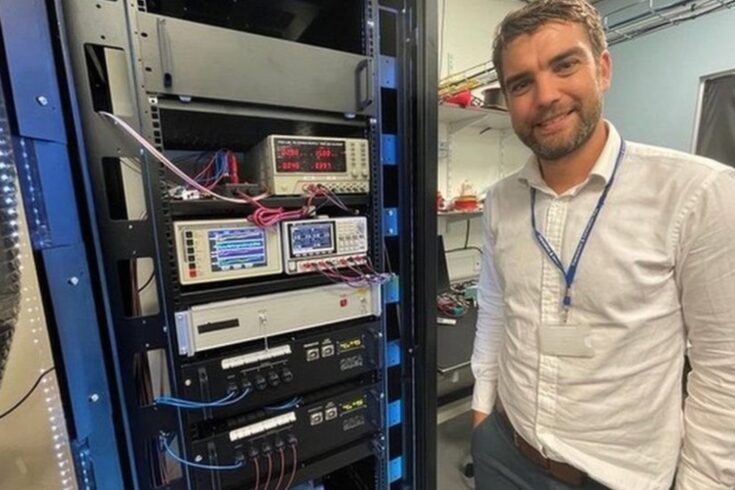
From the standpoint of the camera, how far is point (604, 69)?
2.41ft

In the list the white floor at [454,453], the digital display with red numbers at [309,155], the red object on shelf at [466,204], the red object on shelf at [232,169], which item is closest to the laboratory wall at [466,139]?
the red object on shelf at [466,204]

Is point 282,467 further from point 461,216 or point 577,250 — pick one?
point 461,216

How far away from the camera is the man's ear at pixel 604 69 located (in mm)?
721

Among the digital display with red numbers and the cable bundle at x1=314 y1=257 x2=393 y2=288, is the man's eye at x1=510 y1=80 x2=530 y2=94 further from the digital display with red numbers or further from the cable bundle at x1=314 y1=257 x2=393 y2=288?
the cable bundle at x1=314 y1=257 x2=393 y2=288

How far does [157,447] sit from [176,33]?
1.02m

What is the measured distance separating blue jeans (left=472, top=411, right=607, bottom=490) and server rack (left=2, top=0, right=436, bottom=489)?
0.26m

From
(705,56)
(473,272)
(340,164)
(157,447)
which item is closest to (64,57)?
(340,164)

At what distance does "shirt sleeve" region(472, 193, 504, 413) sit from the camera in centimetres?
101

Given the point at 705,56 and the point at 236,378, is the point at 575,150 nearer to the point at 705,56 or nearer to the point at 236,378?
the point at 236,378

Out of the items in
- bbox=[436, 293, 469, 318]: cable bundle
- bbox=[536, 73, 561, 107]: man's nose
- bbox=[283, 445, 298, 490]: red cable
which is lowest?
bbox=[283, 445, 298, 490]: red cable

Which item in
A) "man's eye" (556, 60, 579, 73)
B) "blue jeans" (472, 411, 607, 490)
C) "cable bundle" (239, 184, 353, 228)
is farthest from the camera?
"cable bundle" (239, 184, 353, 228)

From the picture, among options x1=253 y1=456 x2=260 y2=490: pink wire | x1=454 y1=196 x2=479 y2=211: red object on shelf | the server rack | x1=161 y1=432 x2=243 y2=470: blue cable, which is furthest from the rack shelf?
x1=454 y1=196 x2=479 y2=211: red object on shelf

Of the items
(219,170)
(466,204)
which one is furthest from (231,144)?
(466,204)

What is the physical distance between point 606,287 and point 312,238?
0.72 metres
